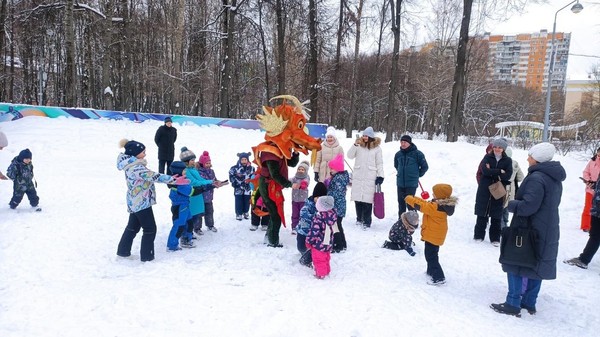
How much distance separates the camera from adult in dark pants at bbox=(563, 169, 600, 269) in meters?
5.13

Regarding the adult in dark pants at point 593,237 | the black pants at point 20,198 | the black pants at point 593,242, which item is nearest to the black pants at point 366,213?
the adult in dark pants at point 593,237

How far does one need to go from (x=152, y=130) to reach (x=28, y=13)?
777 centimetres

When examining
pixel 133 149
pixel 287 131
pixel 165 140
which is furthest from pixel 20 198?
pixel 287 131

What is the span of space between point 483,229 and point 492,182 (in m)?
0.87

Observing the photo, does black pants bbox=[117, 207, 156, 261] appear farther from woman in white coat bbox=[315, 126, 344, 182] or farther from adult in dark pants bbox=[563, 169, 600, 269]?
adult in dark pants bbox=[563, 169, 600, 269]

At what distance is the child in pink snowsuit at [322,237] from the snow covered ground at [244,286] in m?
0.20

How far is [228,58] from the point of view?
19.5 meters

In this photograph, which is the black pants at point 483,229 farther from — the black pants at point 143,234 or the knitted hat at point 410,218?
the black pants at point 143,234

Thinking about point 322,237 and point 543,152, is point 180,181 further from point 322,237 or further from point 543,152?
point 543,152

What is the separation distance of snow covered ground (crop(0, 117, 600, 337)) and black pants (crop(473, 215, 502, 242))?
16cm

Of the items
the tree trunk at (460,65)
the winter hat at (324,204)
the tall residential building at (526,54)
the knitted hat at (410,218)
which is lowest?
the knitted hat at (410,218)

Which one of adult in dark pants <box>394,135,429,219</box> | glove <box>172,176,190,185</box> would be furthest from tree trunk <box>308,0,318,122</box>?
glove <box>172,176,190,185</box>

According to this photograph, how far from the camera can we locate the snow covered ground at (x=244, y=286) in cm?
346

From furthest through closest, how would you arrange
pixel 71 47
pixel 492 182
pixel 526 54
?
pixel 526 54 < pixel 71 47 < pixel 492 182
